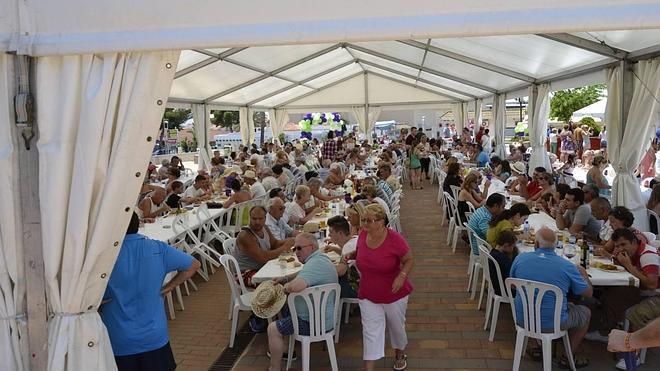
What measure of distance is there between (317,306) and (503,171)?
775 centimetres

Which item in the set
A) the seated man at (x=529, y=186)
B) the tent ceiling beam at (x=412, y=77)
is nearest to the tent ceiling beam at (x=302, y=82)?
the tent ceiling beam at (x=412, y=77)

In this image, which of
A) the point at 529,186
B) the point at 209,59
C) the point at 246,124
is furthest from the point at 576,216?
the point at 246,124

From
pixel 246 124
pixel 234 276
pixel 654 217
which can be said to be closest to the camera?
pixel 234 276

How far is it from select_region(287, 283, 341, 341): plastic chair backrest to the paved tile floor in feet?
1.61

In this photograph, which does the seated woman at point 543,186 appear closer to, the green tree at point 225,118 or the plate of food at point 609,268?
the plate of food at point 609,268

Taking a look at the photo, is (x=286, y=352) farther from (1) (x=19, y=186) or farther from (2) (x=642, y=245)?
(2) (x=642, y=245)

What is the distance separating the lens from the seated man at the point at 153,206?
696 centimetres

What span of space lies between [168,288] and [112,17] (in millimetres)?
1568

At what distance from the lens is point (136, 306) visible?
2.87 m

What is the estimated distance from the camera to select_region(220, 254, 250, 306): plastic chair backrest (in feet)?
15.3

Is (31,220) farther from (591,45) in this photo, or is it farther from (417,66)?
(417,66)

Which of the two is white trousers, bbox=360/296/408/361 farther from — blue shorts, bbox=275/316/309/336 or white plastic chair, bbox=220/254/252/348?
white plastic chair, bbox=220/254/252/348

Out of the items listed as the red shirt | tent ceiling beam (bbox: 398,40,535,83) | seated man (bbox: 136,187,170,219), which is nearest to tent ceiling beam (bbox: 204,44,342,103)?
tent ceiling beam (bbox: 398,40,535,83)

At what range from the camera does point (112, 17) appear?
7.92ft
